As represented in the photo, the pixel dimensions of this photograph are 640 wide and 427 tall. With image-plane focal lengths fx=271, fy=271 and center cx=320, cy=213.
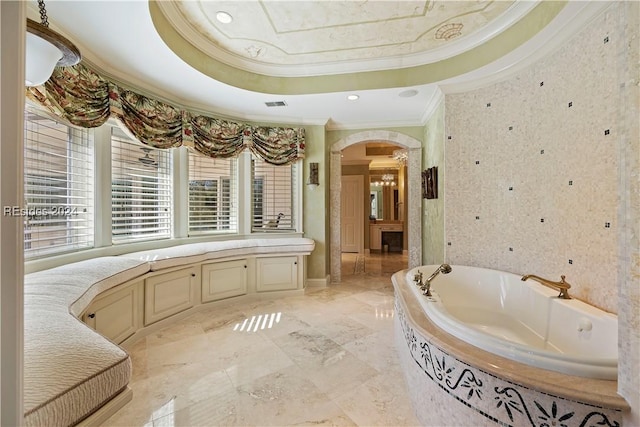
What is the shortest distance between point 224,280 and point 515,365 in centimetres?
307

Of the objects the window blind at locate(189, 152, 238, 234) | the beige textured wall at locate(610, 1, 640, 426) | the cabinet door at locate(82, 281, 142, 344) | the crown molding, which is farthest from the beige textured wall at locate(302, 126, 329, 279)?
the beige textured wall at locate(610, 1, 640, 426)

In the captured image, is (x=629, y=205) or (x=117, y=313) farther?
(x=117, y=313)

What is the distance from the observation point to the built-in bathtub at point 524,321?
115cm

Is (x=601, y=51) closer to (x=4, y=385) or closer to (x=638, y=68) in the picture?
(x=638, y=68)

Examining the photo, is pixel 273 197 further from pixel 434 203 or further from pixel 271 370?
pixel 271 370

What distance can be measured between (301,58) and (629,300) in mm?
3145

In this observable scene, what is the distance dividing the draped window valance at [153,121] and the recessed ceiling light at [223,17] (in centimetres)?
118

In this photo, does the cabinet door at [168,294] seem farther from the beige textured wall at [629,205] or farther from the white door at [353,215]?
the white door at [353,215]

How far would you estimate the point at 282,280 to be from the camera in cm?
381

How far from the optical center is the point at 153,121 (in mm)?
2926

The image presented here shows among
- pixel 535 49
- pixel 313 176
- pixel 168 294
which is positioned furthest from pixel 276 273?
pixel 535 49

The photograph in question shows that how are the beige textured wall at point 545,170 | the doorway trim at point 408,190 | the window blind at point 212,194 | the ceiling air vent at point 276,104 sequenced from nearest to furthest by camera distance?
1. the beige textured wall at point 545,170
2. the ceiling air vent at point 276,104
3. the window blind at point 212,194
4. the doorway trim at point 408,190

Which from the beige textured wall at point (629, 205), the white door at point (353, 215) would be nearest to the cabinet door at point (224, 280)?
the beige textured wall at point (629, 205)

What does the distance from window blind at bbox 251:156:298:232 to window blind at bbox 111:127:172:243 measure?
1.18m
